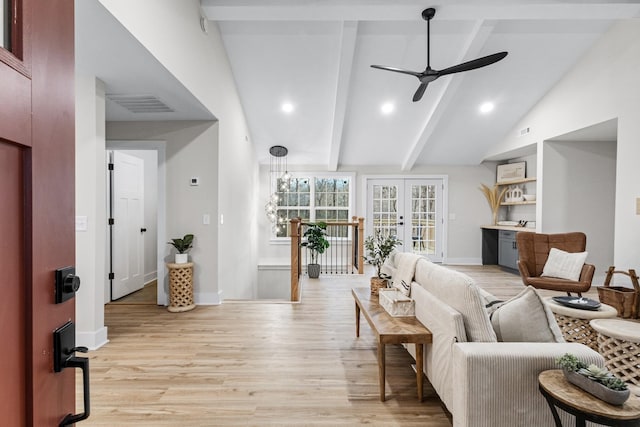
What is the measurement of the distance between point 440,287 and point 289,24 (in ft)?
12.6

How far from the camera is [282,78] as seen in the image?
5152 mm

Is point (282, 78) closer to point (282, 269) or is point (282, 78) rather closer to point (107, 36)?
point (107, 36)

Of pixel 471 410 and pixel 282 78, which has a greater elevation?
pixel 282 78

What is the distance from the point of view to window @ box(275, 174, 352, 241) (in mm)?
8008

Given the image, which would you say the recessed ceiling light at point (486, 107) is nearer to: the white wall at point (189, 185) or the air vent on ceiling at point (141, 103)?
the white wall at point (189, 185)

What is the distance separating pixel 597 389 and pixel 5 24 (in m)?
2.20

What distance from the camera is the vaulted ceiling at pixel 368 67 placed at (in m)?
3.61

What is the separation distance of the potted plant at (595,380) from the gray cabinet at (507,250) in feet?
18.8

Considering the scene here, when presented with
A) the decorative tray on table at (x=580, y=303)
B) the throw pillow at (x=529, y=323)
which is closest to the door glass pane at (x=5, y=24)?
the throw pillow at (x=529, y=323)

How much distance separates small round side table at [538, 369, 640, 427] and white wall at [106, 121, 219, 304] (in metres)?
3.75

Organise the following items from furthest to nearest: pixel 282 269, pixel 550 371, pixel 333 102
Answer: pixel 282 269 → pixel 333 102 → pixel 550 371

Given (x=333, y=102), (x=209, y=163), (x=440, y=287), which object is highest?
(x=333, y=102)

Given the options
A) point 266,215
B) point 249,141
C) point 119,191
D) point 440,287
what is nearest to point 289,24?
point 249,141

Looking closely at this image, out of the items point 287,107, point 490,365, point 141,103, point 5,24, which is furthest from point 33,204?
point 287,107
